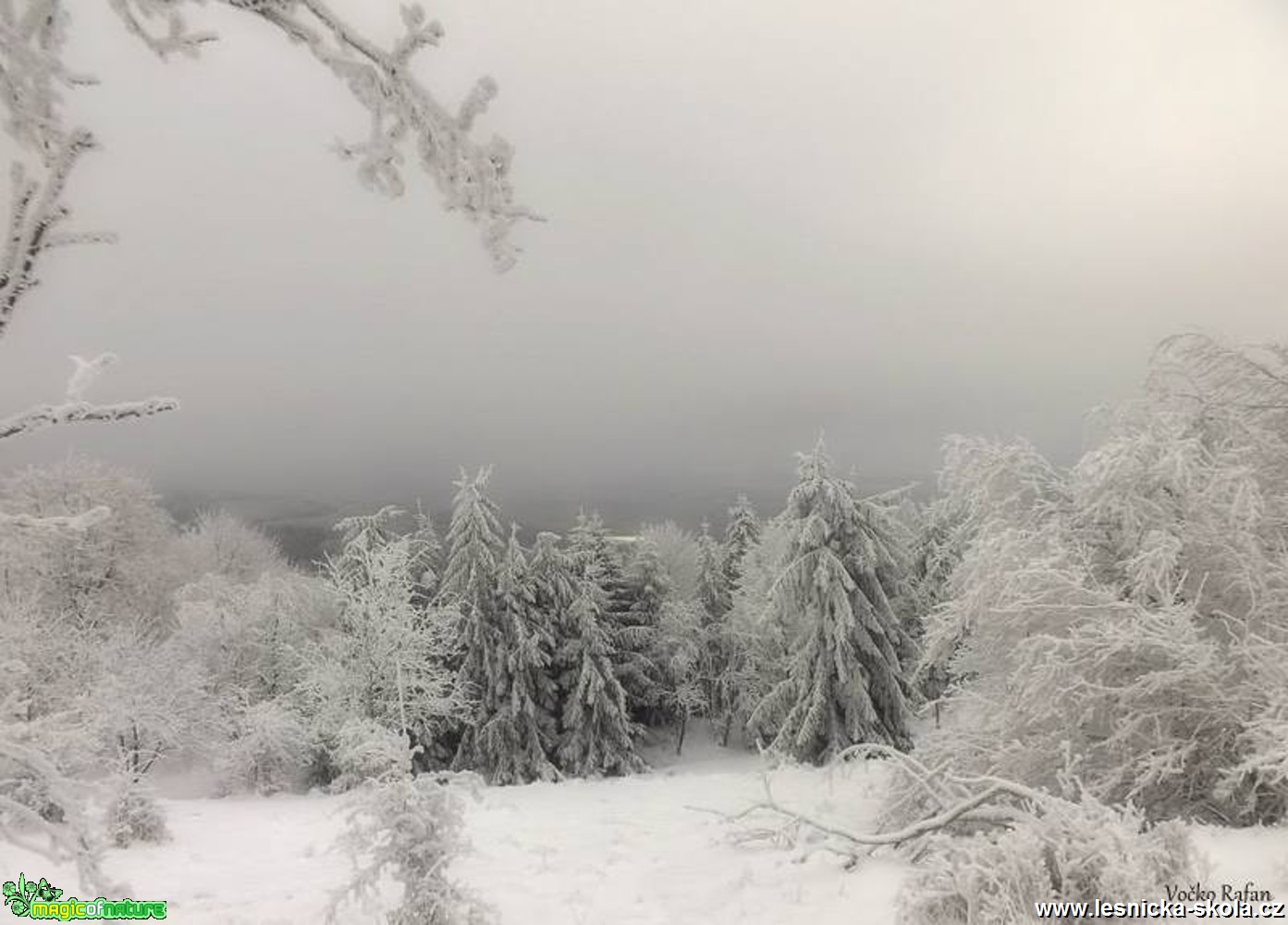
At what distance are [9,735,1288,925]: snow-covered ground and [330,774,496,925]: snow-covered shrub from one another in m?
0.42

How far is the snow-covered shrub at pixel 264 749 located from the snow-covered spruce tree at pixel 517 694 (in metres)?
6.10

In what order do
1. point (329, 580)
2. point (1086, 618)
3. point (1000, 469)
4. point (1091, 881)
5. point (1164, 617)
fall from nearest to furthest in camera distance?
point (1091, 881) → point (1164, 617) → point (1086, 618) → point (1000, 469) → point (329, 580)

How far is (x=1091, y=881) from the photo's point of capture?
17.9 feet

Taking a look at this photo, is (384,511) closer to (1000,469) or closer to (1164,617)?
(1000,469)

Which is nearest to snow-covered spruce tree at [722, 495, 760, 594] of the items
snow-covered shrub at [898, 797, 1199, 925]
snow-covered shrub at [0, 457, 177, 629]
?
snow-covered shrub at [0, 457, 177, 629]

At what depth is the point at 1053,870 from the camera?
567 cm

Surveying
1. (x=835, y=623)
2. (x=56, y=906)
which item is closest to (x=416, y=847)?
(x=56, y=906)

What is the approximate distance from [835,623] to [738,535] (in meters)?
13.7

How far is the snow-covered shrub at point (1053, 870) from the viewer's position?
207 inches

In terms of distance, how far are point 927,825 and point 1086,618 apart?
440 cm

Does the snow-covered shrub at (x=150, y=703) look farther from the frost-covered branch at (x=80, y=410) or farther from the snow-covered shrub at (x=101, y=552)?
the frost-covered branch at (x=80, y=410)

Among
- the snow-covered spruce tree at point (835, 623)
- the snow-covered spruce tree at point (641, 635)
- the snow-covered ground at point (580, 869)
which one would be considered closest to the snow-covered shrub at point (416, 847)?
the snow-covered ground at point (580, 869)

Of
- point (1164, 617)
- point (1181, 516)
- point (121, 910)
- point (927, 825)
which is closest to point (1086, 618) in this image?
point (1164, 617)

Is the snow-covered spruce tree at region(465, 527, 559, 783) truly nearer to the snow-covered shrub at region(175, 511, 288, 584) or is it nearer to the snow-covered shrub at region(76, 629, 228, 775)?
the snow-covered shrub at region(76, 629, 228, 775)
